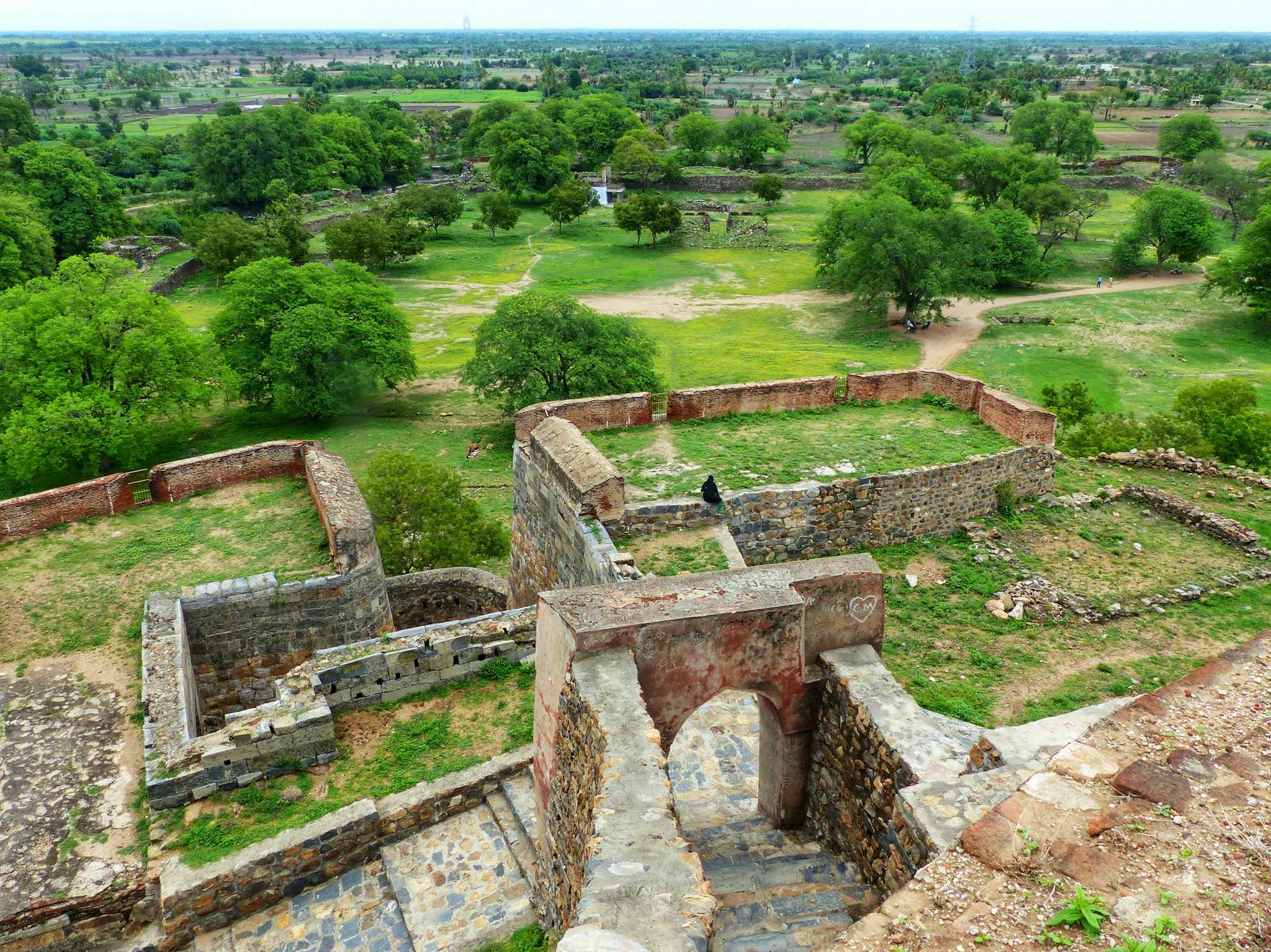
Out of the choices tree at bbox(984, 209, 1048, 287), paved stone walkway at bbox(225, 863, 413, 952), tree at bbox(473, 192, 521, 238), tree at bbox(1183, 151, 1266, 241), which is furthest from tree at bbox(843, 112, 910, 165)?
paved stone walkway at bbox(225, 863, 413, 952)

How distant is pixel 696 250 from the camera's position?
186 ft

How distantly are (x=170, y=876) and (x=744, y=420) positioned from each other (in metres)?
10.8

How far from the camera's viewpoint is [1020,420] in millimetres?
14828

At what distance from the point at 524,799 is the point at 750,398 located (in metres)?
8.90

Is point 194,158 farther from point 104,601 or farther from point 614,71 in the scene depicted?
point 614,71

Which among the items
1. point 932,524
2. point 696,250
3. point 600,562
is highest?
point 600,562

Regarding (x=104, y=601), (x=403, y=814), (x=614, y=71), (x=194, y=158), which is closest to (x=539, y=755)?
(x=403, y=814)

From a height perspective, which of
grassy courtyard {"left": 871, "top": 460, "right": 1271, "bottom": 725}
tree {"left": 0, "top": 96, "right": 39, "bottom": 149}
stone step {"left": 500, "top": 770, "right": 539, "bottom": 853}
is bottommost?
grassy courtyard {"left": 871, "top": 460, "right": 1271, "bottom": 725}

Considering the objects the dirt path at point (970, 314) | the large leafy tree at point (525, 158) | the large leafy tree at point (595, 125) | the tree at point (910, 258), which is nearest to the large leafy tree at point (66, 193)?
the large leafy tree at point (525, 158)

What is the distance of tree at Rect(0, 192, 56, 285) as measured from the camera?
120 ft

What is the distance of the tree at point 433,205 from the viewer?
58.1 meters

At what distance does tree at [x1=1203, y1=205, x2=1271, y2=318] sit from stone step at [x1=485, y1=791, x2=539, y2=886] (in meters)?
42.0

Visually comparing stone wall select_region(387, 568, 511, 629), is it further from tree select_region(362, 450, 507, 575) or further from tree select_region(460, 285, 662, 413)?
tree select_region(460, 285, 662, 413)

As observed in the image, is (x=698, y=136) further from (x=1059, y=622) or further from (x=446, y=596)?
(x=1059, y=622)
